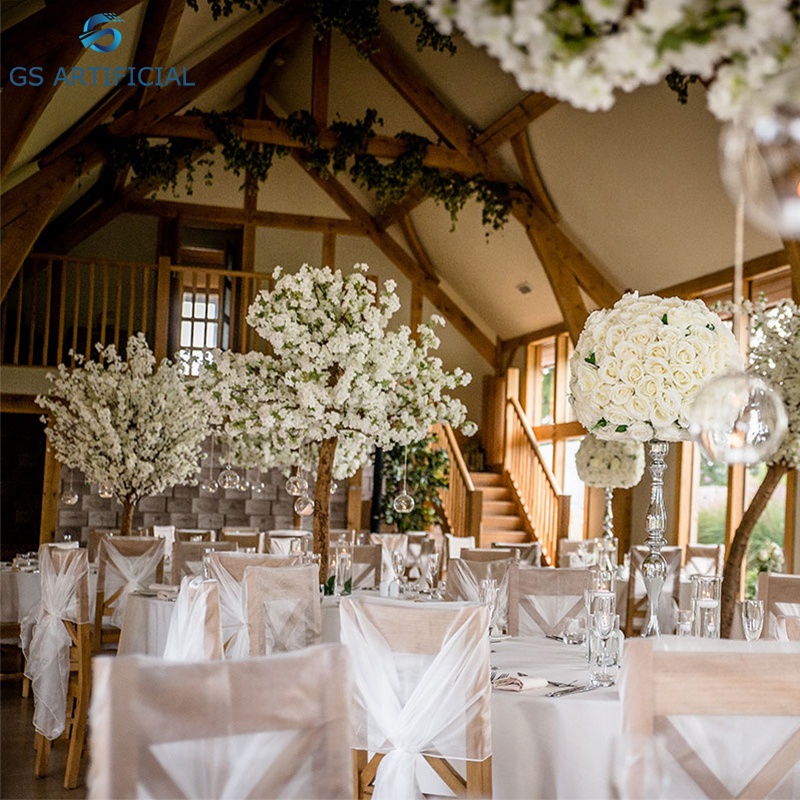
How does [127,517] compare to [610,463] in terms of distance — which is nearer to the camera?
[127,517]

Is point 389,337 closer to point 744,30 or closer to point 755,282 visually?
point 744,30

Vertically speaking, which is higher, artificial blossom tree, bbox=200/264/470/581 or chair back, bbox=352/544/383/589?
artificial blossom tree, bbox=200/264/470/581

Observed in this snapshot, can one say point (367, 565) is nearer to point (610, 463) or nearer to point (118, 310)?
point (610, 463)

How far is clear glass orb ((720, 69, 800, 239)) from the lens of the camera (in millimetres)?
1323

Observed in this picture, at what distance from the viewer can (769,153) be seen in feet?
4.65

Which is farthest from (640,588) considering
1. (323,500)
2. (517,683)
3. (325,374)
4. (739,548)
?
(517,683)

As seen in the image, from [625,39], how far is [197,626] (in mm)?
2003

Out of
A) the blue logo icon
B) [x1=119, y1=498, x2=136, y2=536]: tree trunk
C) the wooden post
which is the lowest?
[x1=119, y1=498, x2=136, y2=536]: tree trunk

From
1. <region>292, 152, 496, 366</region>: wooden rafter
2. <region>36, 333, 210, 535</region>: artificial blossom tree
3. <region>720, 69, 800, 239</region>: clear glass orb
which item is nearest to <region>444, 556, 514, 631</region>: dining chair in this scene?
<region>36, 333, 210, 535</region>: artificial blossom tree

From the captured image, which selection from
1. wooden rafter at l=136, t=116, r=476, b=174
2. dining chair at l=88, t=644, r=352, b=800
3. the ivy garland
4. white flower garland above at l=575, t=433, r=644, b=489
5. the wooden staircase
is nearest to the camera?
dining chair at l=88, t=644, r=352, b=800

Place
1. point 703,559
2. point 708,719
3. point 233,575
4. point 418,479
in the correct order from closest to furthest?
1. point 708,719
2. point 233,575
3. point 703,559
4. point 418,479

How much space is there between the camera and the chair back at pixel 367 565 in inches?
264

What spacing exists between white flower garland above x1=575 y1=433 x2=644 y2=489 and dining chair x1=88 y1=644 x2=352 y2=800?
22.1 feet

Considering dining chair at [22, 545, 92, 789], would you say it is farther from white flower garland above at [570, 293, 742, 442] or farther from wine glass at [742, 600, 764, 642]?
wine glass at [742, 600, 764, 642]
